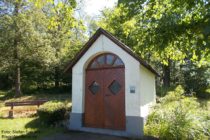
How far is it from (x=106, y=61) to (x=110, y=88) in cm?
116

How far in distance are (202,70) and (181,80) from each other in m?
2.57

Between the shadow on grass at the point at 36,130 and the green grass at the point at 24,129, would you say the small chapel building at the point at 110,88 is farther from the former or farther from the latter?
the green grass at the point at 24,129

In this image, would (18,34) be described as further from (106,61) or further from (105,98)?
(105,98)

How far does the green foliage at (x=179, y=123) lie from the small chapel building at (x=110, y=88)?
0.44 m

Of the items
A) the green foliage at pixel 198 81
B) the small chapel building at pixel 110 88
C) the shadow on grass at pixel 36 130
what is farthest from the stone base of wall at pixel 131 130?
the green foliage at pixel 198 81

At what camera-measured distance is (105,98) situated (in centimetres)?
1049

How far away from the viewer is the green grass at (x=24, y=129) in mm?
9625

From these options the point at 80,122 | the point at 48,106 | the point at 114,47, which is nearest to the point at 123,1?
the point at 114,47

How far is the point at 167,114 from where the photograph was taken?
933 cm

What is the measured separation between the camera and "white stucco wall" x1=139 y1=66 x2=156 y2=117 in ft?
32.1

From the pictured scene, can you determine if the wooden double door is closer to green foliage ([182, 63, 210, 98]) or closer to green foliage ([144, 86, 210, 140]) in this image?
green foliage ([144, 86, 210, 140])

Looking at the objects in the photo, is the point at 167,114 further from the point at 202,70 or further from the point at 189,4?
the point at 202,70

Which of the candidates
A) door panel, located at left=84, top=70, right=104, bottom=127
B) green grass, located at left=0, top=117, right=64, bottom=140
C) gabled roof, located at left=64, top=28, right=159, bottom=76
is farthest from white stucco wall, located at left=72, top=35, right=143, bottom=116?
green grass, located at left=0, top=117, right=64, bottom=140

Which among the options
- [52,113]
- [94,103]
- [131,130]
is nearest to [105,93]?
[94,103]
